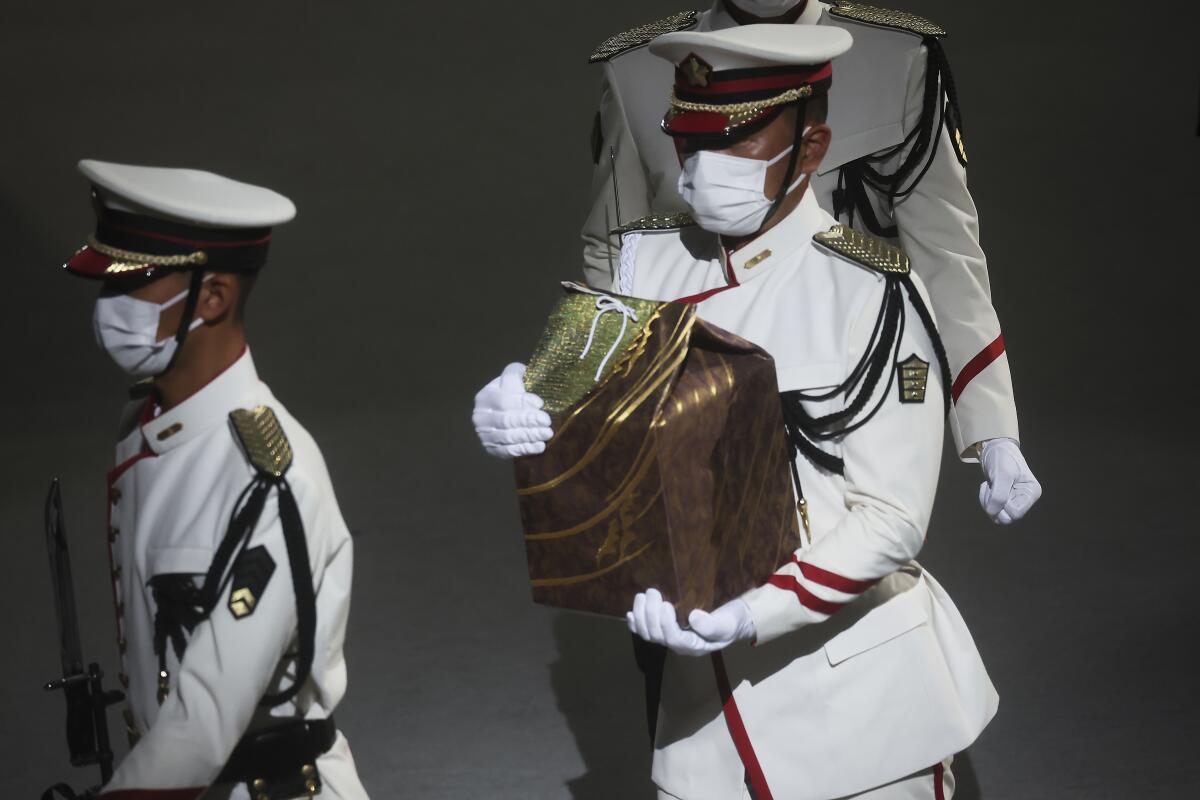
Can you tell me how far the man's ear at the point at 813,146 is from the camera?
2.62 metres

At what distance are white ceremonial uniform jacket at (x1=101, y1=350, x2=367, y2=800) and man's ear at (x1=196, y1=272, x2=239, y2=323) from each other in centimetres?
8

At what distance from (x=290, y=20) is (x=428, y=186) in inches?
51.0

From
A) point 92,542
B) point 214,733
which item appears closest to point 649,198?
point 214,733

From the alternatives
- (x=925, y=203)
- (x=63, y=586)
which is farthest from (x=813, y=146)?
(x=63, y=586)

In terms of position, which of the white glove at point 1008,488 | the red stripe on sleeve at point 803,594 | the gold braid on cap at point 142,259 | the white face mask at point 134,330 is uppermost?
the gold braid on cap at point 142,259

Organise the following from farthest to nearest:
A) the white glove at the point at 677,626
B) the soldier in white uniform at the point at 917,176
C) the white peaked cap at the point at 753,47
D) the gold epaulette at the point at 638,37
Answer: the gold epaulette at the point at 638,37, the soldier in white uniform at the point at 917,176, the white peaked cap at the point at 753,47, the white glove at the point at 677,626

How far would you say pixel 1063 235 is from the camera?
7969 millimetres

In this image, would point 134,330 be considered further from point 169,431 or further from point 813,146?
point 813,146

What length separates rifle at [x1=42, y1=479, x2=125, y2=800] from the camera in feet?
7.93

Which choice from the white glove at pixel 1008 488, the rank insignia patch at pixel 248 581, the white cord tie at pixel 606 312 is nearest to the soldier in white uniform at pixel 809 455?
the white cord tie at pixel 606 312

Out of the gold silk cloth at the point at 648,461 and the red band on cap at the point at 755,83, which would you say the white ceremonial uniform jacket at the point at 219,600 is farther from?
the red band on cap at the point at 755,83

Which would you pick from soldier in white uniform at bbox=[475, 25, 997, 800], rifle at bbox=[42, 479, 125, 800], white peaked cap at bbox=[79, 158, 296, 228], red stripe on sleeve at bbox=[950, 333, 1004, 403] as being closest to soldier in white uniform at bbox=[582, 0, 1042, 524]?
red stripe on sleeve at bbox=[950, 333, 1004, 403]

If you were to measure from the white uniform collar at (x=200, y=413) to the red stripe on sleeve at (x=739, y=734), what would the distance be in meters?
0.87

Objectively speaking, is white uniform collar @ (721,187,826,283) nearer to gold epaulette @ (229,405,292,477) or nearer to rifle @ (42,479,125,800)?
gold epaulette @ (229,405,292,477)
